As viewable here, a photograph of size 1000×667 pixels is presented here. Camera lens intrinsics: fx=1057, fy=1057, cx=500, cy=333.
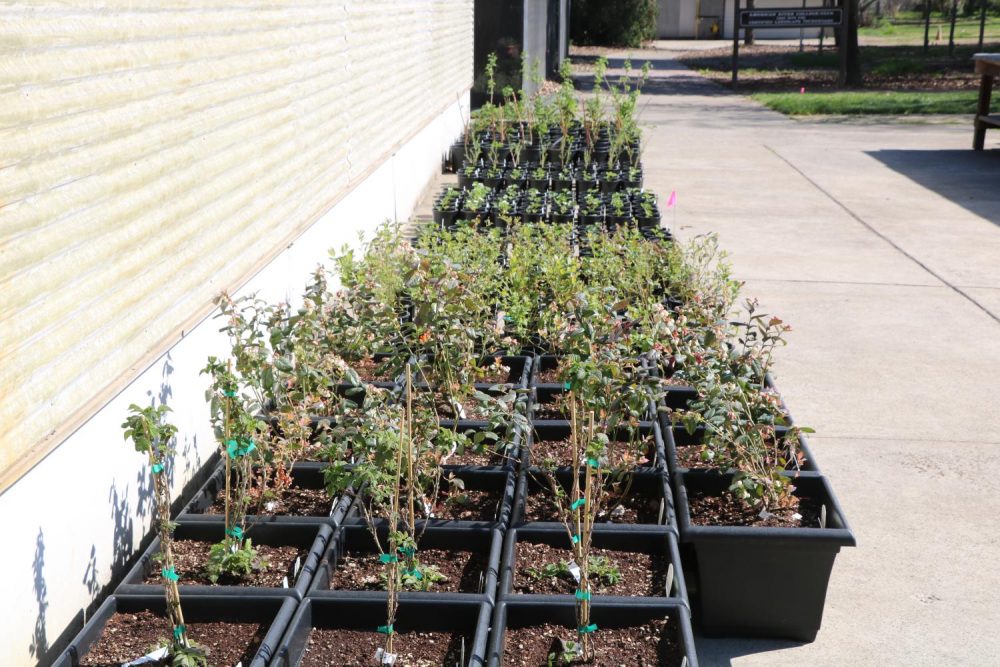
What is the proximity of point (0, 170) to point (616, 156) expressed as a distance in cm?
836

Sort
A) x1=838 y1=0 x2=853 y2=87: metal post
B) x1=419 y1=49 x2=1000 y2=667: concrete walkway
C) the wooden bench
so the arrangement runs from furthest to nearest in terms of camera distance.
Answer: x1=838 y1=0 x2=853 y2=87: metal post, the wooden bench, x1=419 y1=49 x2=1000 y2=667: concrete walkway

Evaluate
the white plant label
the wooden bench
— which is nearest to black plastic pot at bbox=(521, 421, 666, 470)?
the white plant label

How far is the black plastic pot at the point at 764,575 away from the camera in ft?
10.3

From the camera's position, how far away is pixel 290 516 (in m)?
3.28

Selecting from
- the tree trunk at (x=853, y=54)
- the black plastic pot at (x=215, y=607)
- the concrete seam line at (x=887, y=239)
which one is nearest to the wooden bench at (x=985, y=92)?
the concrete seam line at (x=887, y=239)

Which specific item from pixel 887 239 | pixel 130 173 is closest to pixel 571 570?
pixel 130 173

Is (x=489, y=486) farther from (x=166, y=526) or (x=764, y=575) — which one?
(x=166, y=526)

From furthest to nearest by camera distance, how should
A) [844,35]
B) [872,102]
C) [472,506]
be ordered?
[844,35] → [872,102] → [472,506]

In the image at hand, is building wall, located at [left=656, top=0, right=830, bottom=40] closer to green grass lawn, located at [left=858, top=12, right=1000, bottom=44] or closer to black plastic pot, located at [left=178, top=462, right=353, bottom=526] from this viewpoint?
green grass lawn, located at [left=858, top=12, right=1000, bottom=44]

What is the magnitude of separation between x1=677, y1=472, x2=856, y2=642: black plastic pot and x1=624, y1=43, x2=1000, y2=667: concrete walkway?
6 centimetres

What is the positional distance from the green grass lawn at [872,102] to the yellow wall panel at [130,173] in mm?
14341

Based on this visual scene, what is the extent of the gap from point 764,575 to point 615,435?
928 mm

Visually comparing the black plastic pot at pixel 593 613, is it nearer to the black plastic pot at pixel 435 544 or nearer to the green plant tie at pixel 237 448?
the black plastic pot at pixel 435 544

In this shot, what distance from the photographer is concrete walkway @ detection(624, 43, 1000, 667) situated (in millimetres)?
3342
